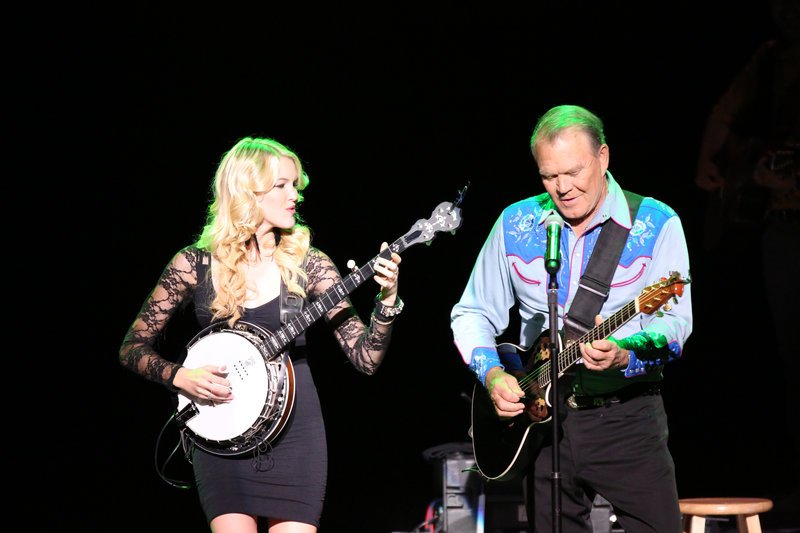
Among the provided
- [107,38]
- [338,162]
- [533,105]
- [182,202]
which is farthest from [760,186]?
[107,38]

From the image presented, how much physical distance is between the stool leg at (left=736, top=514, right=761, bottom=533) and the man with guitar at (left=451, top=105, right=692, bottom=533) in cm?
104

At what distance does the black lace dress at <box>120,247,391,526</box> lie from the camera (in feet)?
11.7

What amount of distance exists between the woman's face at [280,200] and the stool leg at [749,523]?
241 cm

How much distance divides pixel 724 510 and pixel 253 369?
2.14 m

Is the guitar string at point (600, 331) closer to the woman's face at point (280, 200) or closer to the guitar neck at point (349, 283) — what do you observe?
the guitar neck at point (349, 283)

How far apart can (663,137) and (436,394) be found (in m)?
2.47

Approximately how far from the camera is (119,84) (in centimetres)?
640

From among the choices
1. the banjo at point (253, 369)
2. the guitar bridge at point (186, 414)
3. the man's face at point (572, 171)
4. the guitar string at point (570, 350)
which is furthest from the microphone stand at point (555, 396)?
the guitar bridge at point (186, 414)

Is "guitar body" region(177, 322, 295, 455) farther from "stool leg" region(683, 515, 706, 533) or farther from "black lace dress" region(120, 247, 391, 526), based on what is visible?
"stool leg" region(683, 515, 706, 533)

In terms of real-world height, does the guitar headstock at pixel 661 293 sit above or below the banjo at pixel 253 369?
above

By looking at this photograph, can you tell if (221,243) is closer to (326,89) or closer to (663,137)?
(326,89)

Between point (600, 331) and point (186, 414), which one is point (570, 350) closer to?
point (600, 331)

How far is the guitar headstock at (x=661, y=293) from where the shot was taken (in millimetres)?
3072

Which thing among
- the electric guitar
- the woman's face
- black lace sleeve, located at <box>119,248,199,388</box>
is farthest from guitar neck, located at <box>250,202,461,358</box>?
the electric guitar
